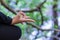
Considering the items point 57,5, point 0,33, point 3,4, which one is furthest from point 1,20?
point 57,5

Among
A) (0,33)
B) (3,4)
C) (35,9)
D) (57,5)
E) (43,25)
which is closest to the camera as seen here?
(0,33)

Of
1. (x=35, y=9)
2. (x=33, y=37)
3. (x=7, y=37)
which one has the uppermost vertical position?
(x=35, y=9)

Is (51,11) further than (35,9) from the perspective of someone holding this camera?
Yes

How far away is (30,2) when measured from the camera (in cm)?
182

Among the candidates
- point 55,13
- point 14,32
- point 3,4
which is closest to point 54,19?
point 55,13

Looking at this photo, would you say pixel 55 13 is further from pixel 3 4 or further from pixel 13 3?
pixel 3 4

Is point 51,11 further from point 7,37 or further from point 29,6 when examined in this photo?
point 7,37

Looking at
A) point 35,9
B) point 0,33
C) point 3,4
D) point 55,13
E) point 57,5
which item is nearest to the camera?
point 0,33

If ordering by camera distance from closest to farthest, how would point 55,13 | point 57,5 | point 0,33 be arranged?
point 0,33
point 57,5
point 55,13

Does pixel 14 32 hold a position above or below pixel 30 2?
below

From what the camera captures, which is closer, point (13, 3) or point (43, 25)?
point (13, 3)

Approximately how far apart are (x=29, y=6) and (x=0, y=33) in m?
1.03

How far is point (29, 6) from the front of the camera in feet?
6.06

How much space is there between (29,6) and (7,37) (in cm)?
102
